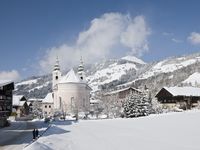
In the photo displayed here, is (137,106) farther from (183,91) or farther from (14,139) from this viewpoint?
(14,139)

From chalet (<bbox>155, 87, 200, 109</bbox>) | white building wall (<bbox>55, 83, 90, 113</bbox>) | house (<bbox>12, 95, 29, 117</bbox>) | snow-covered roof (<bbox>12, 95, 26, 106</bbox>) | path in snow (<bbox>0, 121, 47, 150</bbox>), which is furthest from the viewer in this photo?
white building wall (<bbox>55, 83, 90, 113</bbox>)

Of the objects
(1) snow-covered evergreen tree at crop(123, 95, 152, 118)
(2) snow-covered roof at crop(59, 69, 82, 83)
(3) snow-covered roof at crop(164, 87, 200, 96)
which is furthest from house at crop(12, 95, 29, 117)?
(1) snow-covered evergreen tree at crop(123, 95, 152, 118)

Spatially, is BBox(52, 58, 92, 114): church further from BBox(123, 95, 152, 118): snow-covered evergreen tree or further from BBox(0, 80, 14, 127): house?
BBox(0, 80, 14, 127): house

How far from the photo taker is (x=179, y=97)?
107312 mm

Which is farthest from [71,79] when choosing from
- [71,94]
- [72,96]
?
[72,96]

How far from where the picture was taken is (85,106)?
153375 mm

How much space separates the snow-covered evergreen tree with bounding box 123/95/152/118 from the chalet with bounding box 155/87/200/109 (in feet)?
90.4

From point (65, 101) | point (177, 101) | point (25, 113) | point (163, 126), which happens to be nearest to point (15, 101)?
point (25, 113)

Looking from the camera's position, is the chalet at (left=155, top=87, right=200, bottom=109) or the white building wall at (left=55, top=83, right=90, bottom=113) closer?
the chalet at (left=155, top=87, right=200, bottom=109)

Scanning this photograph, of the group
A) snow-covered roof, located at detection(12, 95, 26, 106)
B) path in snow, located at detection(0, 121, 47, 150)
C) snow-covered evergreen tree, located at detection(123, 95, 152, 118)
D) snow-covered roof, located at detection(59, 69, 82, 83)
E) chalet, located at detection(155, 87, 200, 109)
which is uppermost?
snow-covered roof, located at detection(59, 69, 82, 83)

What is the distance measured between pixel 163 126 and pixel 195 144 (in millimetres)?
17330

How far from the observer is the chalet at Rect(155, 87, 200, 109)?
106 m

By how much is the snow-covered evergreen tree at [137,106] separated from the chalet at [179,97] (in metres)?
27.6

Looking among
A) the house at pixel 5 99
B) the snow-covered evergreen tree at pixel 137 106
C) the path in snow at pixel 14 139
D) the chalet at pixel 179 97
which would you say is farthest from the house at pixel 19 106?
the path in snow at pixel 14 139
